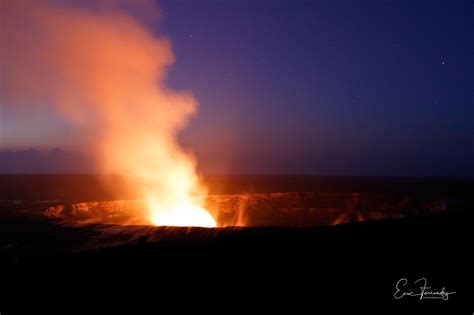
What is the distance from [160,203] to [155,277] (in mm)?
15526

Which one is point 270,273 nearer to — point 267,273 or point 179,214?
point 267,273

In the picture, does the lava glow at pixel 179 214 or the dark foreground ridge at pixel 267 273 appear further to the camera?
the lava glow at pixel 179 214

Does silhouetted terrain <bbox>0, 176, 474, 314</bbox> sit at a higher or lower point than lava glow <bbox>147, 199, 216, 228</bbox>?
lower

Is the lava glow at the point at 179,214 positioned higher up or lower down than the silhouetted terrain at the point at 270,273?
higher up

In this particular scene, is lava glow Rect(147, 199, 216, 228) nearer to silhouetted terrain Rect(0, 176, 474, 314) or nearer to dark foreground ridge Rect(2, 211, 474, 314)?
silhouetted terrain Rect(0, 176, 474, 314)

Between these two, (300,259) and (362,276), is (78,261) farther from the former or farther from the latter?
(362,276)

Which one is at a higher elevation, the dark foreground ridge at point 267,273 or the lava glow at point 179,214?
the lava glow at point 179,214

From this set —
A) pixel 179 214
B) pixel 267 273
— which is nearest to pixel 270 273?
pixel 267 273

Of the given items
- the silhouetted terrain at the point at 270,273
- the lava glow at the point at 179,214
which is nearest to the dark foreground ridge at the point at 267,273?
the silhouetted terrain at the point at 270,273

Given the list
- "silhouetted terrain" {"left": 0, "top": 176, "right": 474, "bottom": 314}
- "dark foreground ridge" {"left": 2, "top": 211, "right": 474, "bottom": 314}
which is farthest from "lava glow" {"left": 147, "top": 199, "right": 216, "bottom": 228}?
"dark foreground ridge" {"left": 2, "top": 211, "right": 474, "bottom": 314}

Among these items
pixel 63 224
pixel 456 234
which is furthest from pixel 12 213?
pixel 456 234

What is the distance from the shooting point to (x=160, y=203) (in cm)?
2019

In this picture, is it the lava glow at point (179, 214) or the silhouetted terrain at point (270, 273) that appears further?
the lava glow at point (179, 214)

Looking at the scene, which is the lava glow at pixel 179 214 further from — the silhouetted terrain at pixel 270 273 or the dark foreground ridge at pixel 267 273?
the dark foreground ridge at pixel 267 273
